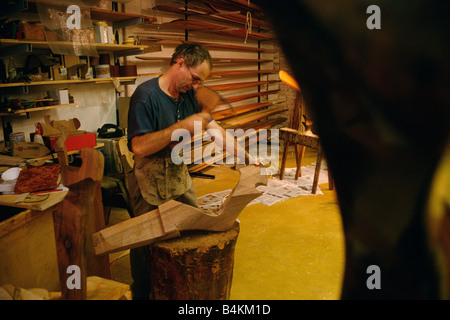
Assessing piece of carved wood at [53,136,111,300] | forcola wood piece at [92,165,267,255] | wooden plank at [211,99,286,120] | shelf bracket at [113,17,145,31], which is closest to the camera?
piece of carved wood at [53,136,111,300]

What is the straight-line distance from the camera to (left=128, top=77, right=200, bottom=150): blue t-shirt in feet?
7.27

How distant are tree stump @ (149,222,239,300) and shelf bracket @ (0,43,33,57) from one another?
2.42m

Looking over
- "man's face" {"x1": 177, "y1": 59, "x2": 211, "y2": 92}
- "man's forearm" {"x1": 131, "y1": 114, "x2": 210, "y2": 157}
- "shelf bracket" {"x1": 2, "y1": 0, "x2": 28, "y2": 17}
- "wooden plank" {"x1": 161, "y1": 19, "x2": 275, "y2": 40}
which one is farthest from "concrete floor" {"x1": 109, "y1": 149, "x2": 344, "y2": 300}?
"wooden plank" {"x1": 161, "y1": 19, "x2": 275, "y2": 40}

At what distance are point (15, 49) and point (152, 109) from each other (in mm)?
1917

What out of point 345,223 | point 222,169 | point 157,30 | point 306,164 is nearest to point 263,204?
point 222,169

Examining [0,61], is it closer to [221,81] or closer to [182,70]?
[182,70]

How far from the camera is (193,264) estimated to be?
1.97 m

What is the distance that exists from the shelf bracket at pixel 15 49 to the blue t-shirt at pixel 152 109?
1.59 meters

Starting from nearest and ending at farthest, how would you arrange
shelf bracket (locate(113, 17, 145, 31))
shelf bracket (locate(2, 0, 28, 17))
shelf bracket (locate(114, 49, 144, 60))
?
shelf bracket (locate(2, 0, 28, 17)) → shelf bracket (locate(113, 17, 145, 31)) → shelf bracket (locate(114, 49, 144, 60))

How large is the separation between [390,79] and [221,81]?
268 inches

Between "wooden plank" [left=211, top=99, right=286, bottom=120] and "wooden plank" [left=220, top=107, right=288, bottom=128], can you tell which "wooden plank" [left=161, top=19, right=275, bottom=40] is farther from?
"wooden plank" [left=220, top=107, right=288, bottom=128]

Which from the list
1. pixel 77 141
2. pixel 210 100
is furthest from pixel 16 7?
pixel 210 100

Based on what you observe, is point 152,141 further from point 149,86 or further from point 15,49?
point 15,49

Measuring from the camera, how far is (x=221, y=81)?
688 centimetres
